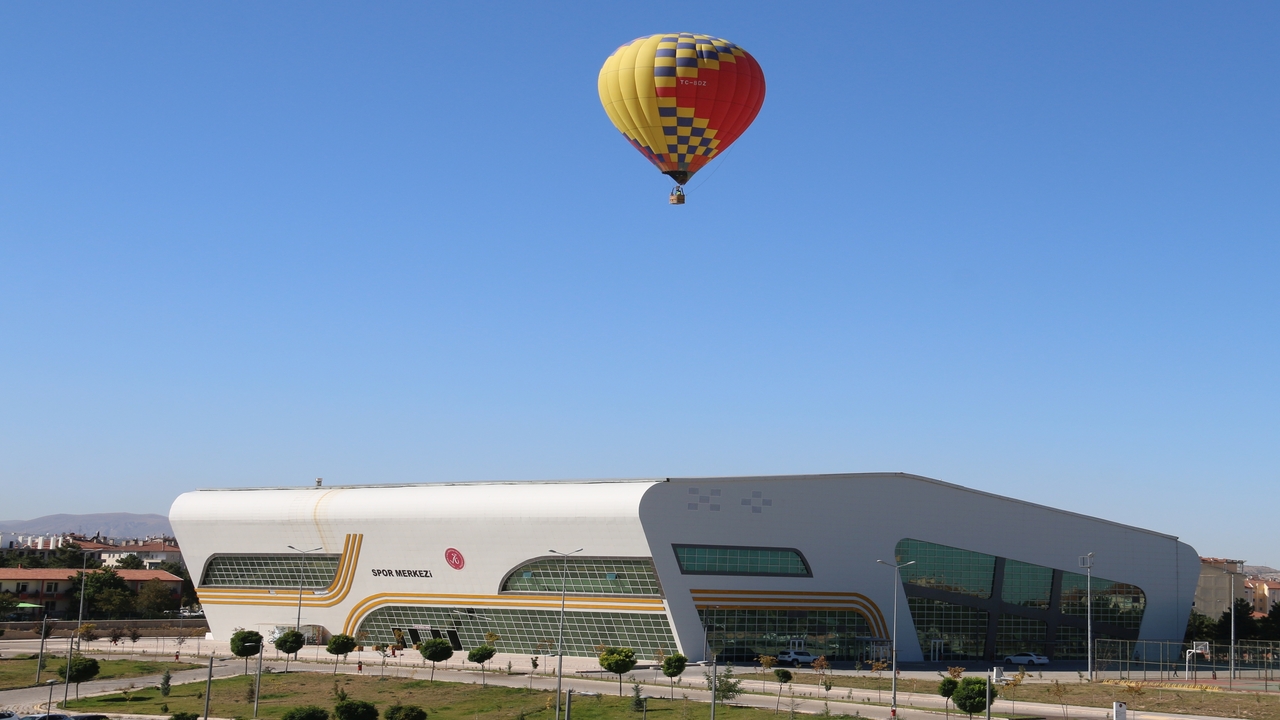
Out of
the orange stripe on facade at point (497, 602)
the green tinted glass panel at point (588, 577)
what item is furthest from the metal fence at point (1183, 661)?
the orange stripe on facade at point (497, 602)

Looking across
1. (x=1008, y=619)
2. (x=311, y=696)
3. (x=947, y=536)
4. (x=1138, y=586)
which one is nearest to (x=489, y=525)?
(x=311, y=696)

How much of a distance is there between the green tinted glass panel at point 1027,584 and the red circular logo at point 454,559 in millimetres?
39321

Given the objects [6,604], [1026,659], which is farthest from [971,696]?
[6,604]

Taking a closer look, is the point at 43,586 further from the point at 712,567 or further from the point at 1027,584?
the point at 1027,584

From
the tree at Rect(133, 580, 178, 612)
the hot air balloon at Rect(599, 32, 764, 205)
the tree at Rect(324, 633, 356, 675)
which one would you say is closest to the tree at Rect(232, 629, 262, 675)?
the tree at Rect(324, 633, 356, 675)

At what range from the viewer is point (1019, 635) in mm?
92188

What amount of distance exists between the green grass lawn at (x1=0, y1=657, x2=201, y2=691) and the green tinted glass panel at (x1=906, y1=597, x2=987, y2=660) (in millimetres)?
49981

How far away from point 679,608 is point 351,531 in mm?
27898

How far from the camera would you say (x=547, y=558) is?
87.0 m

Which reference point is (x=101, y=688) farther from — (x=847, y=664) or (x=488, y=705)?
(x=847, y=664)

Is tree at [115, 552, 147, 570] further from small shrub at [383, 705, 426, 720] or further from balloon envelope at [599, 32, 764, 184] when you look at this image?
balloon envelope at [599, 32, 764, 184]

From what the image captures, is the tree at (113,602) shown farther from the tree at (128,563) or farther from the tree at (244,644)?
the tree at (244,644)

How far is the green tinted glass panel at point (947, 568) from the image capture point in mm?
88188

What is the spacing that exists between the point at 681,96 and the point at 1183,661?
213ft
